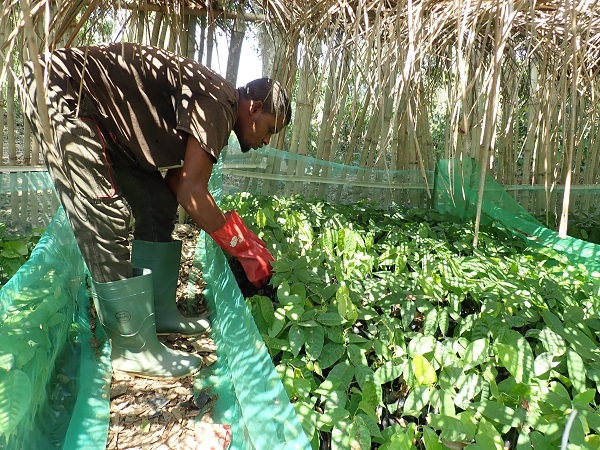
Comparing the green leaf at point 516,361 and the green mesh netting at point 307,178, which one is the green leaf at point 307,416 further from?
the green mesh netting at point 307,178

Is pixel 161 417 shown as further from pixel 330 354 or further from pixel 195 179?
pixel 195 179

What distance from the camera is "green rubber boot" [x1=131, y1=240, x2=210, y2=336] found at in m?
2.02

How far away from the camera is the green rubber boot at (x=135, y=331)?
1.64 m

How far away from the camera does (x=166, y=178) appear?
6.68 ft

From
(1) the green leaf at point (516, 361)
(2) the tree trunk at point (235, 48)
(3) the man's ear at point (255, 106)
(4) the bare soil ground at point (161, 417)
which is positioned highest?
(2) the tree trunk at point (235, 48)

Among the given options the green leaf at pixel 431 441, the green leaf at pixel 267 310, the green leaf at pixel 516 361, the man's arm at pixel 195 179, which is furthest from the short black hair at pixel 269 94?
the green leaf at pixel 431 441

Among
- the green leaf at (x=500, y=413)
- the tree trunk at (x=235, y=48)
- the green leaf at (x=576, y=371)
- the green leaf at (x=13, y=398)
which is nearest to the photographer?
the green leaf at (x=13, y=398)

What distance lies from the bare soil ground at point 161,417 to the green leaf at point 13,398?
0.46 m

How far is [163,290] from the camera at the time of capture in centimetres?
204

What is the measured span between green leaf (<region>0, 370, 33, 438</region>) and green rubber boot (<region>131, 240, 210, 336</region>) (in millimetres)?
982

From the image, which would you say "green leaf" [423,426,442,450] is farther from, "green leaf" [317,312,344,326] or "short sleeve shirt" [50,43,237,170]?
"short sleeve shirt" [50,43,237,170]

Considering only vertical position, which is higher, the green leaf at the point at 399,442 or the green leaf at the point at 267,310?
the green leaf at the point at 267,310

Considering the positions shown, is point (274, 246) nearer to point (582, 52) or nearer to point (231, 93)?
point (231, 93)

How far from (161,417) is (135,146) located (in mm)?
874
